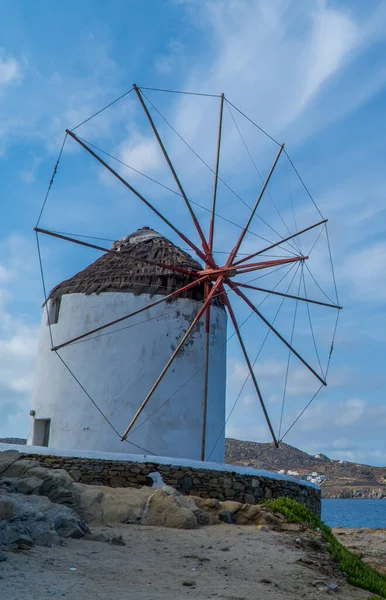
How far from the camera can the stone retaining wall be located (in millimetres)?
12352

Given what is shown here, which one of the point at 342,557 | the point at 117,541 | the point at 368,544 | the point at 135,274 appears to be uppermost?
the point at 135,274

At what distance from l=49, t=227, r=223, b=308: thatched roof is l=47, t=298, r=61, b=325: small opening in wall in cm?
12

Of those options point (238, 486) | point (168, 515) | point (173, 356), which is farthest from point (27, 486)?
point (173, 356)

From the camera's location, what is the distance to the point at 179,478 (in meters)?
12.8

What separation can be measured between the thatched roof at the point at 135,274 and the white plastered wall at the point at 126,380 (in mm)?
222

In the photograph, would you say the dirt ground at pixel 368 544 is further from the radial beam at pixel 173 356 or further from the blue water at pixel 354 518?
the radial beam at pixel 173 356

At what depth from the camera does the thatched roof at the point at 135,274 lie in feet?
52.5

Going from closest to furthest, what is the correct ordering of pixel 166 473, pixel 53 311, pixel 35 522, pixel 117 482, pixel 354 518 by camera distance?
pixel 35 522, pixel 117 482, pixel 166 473, pixel 53 311, pixel 354 518

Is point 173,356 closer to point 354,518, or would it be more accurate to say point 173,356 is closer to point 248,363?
point 248,363

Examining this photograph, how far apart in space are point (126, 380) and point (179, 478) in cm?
313

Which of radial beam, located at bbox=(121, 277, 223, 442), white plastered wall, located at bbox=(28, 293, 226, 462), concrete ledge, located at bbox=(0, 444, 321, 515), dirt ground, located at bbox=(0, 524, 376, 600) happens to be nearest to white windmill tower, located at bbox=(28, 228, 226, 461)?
white plastered wall, located at bbox=(28, 293, 226, 462)

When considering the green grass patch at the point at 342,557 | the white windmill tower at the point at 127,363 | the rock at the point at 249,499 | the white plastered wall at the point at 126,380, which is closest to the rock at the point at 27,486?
the green grass patch at the point at 342,557

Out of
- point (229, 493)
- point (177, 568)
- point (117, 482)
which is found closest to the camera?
point (177, 568)

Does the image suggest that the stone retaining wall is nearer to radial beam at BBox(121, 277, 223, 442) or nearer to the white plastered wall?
radial beam at BBox(121, 277, 223, 442)
